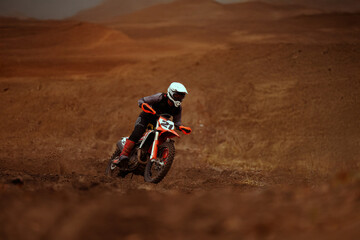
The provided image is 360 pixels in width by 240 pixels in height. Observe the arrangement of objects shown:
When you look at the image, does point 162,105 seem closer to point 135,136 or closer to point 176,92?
point 176,92

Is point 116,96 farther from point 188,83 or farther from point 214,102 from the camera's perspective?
point 214,102

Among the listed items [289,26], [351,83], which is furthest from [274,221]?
[289,26]

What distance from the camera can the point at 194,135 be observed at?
37.0ft

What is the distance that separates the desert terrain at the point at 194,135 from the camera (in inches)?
99.0

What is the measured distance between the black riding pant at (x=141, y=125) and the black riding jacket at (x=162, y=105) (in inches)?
8.8

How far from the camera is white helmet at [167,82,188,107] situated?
6.06m

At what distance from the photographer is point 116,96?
44.3 ft

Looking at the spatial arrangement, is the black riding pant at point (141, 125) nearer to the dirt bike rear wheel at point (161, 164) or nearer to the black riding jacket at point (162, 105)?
the black riding jacket at point (162, 105)

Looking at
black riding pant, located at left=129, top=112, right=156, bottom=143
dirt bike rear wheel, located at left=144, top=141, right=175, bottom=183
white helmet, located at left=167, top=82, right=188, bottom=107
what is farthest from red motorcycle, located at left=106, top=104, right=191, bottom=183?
white helmet, located at left=167, top=82, right=188, bottom=107

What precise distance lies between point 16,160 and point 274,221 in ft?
27.6

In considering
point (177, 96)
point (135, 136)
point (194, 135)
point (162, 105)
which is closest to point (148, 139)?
point (135, 136)

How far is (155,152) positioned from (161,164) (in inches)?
9.3

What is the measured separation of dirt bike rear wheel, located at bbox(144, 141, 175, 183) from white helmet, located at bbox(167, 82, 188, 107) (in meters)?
0.76

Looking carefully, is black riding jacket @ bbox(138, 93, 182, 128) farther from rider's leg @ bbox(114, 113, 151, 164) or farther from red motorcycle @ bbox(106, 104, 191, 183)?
rider's leg @ bbox(114, 113, 151, 164)
